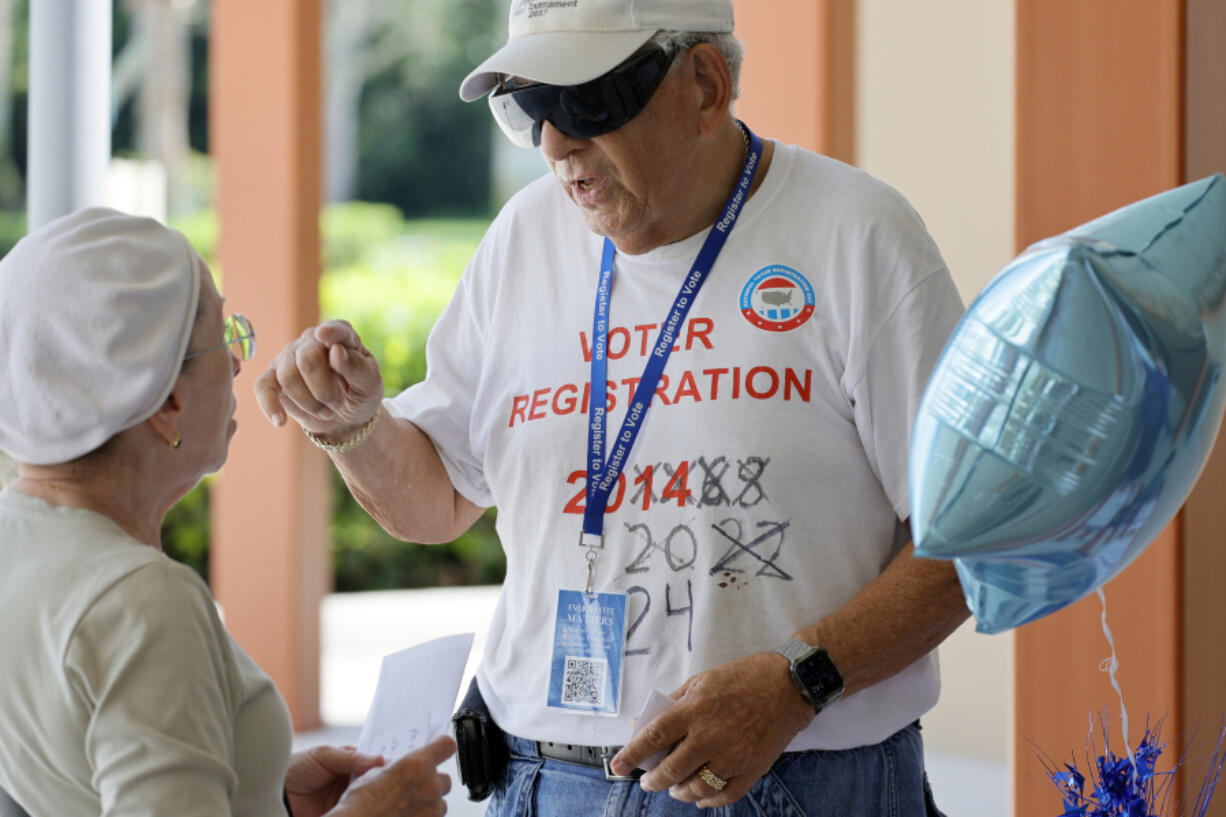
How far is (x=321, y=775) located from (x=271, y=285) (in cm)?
395

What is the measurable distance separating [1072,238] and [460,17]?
2207 centimetres

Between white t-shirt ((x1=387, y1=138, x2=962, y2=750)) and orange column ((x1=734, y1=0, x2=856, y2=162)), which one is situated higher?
orange column ((x1=734, y1=0, x2=856, y2=162))

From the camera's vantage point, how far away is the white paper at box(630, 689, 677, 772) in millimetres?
1739

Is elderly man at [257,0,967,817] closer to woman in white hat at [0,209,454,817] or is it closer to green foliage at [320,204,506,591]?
woman in white hat at [0,209,454,817]

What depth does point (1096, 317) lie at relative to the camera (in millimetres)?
1250

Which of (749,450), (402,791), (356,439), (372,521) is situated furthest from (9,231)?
(402,791)

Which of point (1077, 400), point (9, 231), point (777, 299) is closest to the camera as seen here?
point (1077, 400)

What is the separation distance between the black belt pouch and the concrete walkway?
7.32ft

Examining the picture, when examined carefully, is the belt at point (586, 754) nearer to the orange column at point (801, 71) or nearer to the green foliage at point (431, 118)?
the orange column at point (801, 71)

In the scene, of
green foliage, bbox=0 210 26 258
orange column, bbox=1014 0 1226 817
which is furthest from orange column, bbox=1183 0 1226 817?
green foliage, bbox=0 210 26 258

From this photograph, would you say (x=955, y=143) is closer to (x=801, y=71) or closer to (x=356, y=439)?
(x=801, y=71)

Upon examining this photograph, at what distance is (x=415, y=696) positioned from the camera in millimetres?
1846

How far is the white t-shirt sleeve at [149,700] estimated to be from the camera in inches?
51.2

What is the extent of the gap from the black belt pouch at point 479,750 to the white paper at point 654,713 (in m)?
0.36
